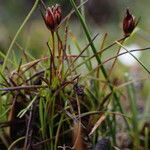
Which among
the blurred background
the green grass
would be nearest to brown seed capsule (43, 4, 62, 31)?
the green grass

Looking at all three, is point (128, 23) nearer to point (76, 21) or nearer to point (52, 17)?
point (52, 17)

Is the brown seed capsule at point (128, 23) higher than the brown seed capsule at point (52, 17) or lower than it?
higher

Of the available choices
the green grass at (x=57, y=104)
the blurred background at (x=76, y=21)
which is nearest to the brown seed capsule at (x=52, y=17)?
the green grass at (x=57, y=104)

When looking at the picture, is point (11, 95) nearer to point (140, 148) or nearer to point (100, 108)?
point (100, 108)

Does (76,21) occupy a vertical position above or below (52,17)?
above

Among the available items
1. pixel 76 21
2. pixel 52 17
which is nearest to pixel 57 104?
pixel 52 17

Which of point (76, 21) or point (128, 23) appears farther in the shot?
point (76, 21)

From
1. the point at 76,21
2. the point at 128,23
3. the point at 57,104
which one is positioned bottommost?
the point at 57,104

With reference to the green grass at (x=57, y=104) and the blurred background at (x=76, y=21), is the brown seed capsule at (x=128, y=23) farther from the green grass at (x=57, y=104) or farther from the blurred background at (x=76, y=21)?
the blurred background at (x=76, y=21)

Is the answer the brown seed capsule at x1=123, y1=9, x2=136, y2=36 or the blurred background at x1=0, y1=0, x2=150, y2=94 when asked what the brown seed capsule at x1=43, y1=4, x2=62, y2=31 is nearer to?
the brown seed capsule at x1=123, y1=9, x2=136, y2=36
